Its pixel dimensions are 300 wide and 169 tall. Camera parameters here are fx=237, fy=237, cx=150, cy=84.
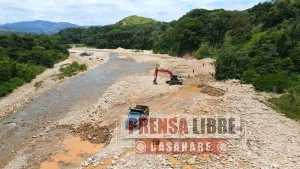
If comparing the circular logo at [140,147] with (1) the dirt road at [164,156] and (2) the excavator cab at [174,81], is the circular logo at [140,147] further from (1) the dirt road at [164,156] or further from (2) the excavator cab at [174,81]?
(2) the excavator cab at [174,81]

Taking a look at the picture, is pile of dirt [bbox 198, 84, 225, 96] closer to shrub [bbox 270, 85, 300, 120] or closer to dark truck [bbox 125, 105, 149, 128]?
shrub [bbox 270, 85, 300, 120]

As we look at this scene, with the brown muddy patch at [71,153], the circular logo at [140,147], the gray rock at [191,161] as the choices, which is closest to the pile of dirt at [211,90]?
the circular logo at [140,147]

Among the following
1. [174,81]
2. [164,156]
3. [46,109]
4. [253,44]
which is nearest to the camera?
[164,156]

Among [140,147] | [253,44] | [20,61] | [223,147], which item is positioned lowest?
[140,147]

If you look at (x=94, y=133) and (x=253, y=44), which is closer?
(x=94, y=133)

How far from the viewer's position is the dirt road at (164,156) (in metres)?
17.5

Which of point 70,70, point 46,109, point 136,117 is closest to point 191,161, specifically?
point 136,117

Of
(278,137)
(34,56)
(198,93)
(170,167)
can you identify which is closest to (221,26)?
(198,93)

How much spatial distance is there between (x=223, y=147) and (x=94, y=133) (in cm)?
1220

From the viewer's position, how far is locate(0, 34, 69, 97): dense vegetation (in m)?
39.9

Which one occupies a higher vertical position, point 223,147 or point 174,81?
point 174,81

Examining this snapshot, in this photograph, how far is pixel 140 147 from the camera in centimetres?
1984

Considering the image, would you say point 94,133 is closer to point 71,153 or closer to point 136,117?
point 71,153

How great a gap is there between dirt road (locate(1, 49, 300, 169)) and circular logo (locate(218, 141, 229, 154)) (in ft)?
1.90
